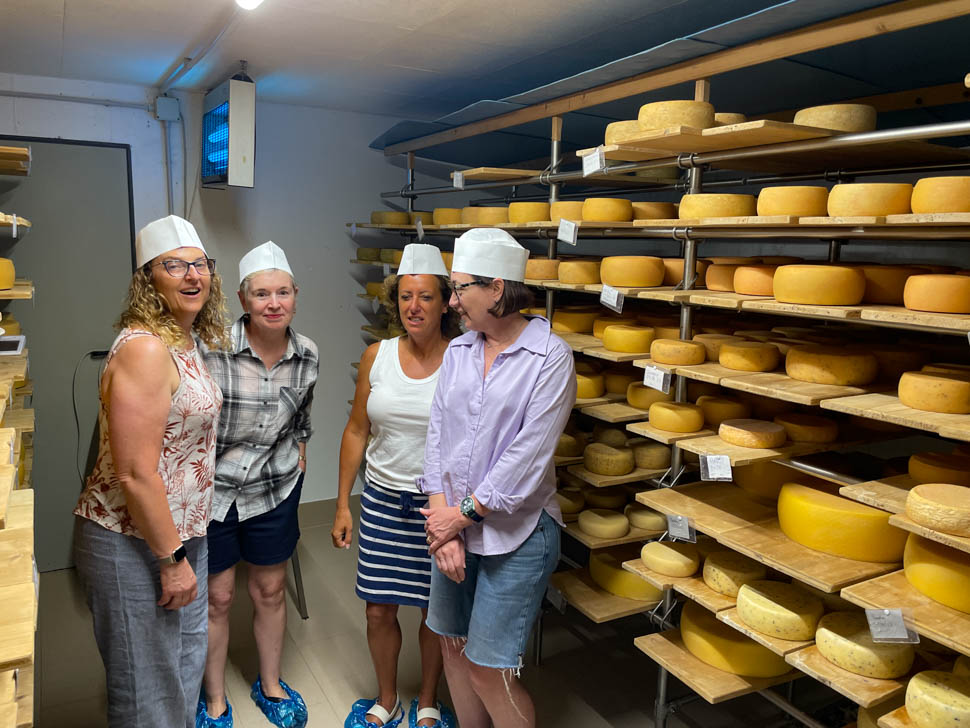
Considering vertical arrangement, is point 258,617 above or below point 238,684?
above

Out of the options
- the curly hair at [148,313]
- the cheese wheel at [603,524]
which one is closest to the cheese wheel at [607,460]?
the cheese wheel at [603,524]

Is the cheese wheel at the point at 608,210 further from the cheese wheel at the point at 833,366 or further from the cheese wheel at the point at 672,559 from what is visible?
the cheese wheel at the point at 672,559


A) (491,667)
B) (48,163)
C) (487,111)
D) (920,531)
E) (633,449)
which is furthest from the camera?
(48,163)

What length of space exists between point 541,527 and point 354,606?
5.07 ft

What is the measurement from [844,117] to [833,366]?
1.97 feet

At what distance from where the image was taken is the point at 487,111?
2.96 metres

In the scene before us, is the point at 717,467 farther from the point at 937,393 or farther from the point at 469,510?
the point at 469,510

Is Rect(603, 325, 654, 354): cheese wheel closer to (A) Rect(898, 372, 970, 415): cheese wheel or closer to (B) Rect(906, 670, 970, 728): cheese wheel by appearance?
(A) Rect(898, 372, 970, 415): cheese wheel

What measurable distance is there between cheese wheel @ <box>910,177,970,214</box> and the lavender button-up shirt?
2.75 feet

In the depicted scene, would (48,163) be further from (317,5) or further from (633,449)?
(633,449)

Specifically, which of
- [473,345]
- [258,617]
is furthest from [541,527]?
[258,617]

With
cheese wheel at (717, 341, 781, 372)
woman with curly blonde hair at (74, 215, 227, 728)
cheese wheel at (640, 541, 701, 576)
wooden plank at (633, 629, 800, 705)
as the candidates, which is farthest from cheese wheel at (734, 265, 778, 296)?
woman with curly blonde hair at (74, 215, 227, 728)

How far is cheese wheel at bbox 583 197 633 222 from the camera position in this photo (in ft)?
7.75

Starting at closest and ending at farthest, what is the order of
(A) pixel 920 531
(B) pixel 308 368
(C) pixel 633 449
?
(A) pixel 920 531, (B) pixel 308 368, (C) pixel 633 449
